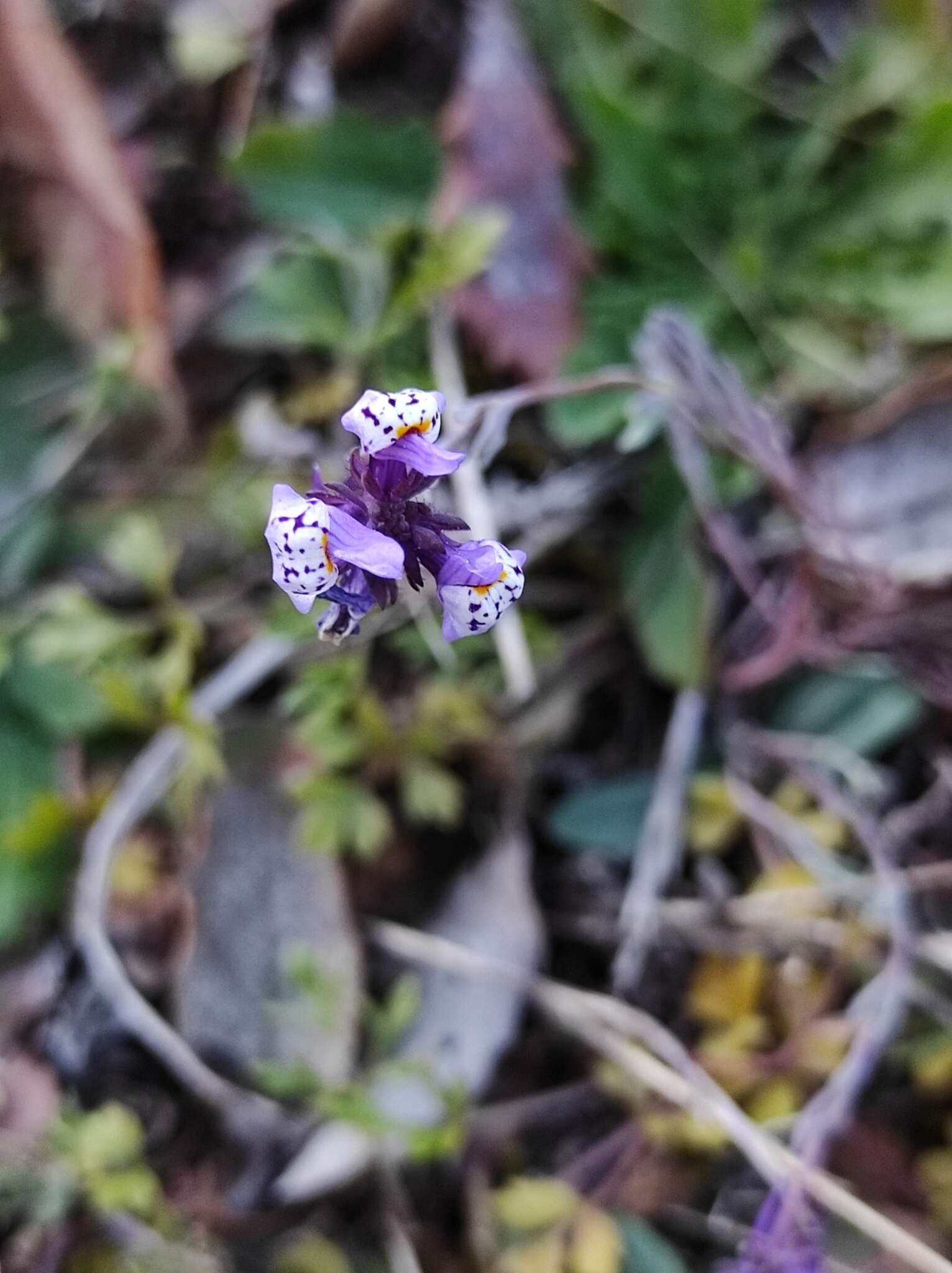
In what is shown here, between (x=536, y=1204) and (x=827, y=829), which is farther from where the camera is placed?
(x=827, y=829)

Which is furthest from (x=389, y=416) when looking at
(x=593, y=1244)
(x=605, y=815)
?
(x=593, y=1244)

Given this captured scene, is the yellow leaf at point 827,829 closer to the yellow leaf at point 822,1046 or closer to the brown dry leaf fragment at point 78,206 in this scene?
the yellow leaf at point 822,1046

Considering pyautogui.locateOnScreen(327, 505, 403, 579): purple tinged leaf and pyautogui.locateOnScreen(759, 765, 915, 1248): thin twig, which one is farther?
pyautogui.locateOnScreen(759, 765, 915, 1248): thin twig

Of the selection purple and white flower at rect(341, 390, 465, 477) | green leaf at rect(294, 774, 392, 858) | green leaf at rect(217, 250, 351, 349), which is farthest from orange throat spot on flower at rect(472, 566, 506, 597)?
green leaf at rect(217, 250, 351, 349)

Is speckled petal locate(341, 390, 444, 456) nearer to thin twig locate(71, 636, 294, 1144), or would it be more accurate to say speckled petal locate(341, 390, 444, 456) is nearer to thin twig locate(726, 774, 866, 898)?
thin twig locate(71, 636, 294, 1144)

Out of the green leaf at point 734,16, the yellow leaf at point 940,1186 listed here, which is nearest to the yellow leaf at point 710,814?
the yellow leaf at point 940,1186

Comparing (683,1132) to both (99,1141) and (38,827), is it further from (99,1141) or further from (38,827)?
(38,827)

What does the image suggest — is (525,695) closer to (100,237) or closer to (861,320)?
(861,320)
